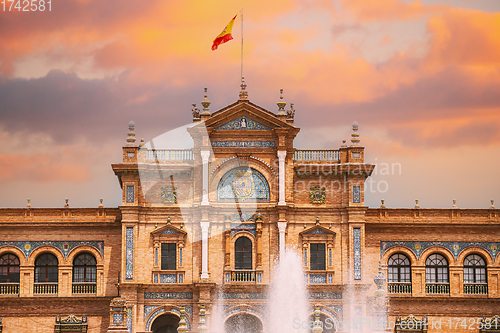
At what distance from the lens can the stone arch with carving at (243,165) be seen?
60625mm

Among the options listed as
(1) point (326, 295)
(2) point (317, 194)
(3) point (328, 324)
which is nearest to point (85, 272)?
(1) point (326, 295)

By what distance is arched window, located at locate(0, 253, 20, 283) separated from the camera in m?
62.0

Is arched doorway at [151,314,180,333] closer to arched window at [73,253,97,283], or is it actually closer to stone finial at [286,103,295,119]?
arched window at [73,253,97,283]

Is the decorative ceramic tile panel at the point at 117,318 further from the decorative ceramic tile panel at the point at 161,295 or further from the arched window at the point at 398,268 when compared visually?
the arched window at the point at 398,268

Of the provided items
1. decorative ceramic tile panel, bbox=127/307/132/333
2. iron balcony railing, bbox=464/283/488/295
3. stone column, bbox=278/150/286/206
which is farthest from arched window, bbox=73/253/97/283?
iron balcony railing, bbox=464/283/488/295

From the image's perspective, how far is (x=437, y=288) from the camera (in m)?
62.0

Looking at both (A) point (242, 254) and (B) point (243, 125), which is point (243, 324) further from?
(B) point (243, 125)

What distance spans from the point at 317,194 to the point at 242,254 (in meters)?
6.04

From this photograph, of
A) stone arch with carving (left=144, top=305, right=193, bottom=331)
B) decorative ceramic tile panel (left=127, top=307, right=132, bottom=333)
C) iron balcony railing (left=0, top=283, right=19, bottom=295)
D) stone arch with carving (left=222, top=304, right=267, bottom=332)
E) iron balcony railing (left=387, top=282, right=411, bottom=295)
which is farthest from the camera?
iron balcony railing (left=387, top=282, right=411, bottom=295)

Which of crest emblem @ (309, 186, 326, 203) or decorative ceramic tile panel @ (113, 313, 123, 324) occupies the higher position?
crest emblem @ (309, 186, 326, 203)

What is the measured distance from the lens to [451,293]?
61.8 metres

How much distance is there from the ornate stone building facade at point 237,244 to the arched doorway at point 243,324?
0.14 metres

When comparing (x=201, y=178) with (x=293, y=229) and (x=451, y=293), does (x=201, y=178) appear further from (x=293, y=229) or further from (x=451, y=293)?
(x=451, y=293)

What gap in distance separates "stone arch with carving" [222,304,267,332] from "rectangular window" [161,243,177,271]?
14.4ft
